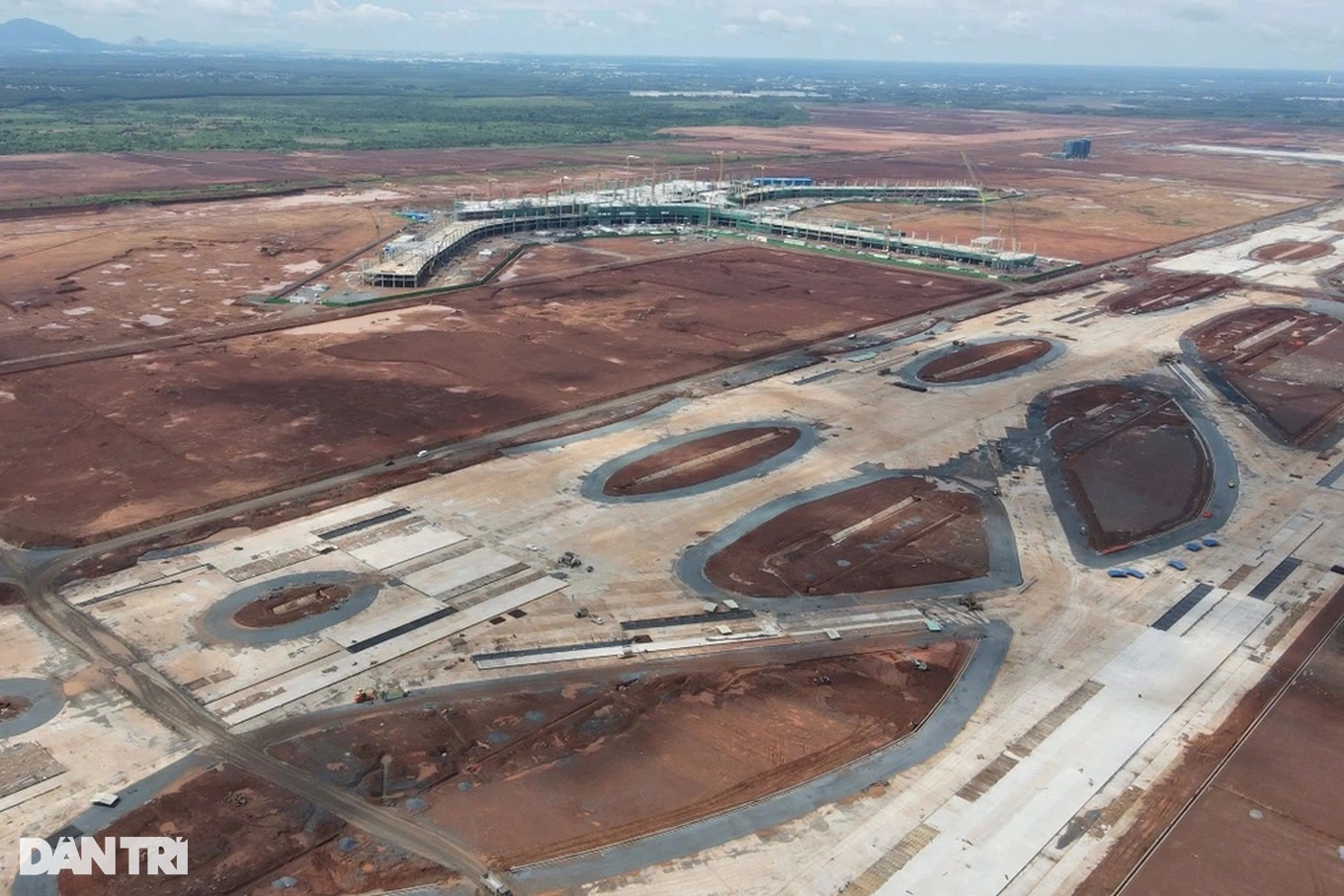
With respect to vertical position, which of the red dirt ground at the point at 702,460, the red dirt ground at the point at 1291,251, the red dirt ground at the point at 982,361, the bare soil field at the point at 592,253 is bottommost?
the red dirt ground at the point at 702,460

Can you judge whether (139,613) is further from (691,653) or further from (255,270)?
(255,270)

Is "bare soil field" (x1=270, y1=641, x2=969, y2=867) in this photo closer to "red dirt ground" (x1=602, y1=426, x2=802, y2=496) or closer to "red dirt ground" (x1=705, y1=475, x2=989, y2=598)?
"red dirt ground" (x1=705, y1=475, x2=989, y2=598)

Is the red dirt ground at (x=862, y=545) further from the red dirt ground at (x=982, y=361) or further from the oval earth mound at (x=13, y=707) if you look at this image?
the oval earth mound at (x=13, y=707)

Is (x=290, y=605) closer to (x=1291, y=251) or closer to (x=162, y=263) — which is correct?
(x=162, y=263)

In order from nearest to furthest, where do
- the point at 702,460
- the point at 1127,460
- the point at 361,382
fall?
1. the point at 702,460
2. the point at 1127,460
3. the point at 361,382

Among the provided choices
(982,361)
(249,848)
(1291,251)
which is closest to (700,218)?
(982,361)

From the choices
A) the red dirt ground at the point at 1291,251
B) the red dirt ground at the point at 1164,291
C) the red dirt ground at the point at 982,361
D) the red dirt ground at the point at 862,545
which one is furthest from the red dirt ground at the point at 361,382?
the red dirt ground at the point at 1291,251
